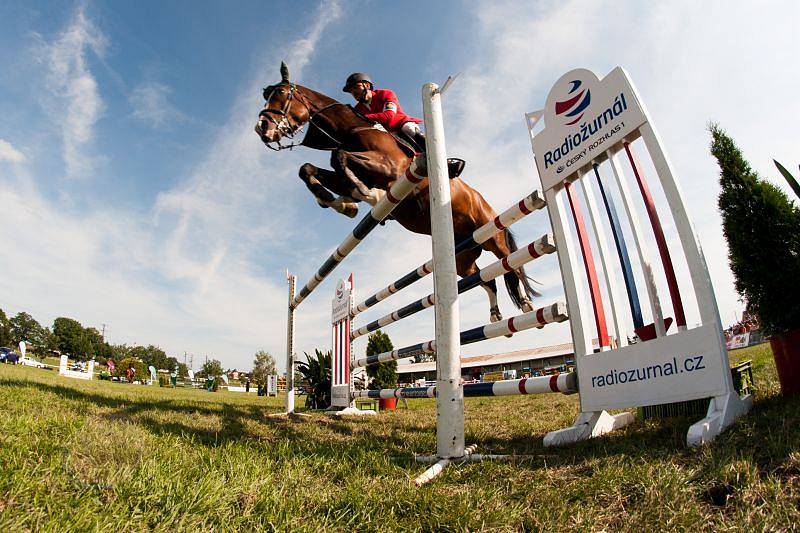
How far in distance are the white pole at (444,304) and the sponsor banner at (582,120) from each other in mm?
658

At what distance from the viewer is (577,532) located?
1.05 m

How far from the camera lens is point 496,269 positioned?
2.90 metres

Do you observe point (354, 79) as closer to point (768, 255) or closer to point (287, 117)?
point (287, 117)

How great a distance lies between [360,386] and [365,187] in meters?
3.98

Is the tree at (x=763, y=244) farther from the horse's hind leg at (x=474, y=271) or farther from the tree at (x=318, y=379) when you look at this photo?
the tree at (x=318, y=379)

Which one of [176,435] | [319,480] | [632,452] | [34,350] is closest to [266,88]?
[176,435]

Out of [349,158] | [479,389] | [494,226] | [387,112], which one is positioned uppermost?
[387,112]

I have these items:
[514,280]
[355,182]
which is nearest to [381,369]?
[514,280]

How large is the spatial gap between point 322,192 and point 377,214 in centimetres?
111

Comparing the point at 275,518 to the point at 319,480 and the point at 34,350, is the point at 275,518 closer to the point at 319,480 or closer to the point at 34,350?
the point at 319,480

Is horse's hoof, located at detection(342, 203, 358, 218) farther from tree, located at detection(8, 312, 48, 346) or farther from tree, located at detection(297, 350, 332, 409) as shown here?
tree, located at detection(8, 312, 48, 346)

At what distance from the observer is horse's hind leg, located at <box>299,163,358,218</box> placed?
143 inches

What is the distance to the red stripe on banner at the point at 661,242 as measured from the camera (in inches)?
76.4

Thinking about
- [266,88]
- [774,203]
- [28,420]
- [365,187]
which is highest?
[266,88]
